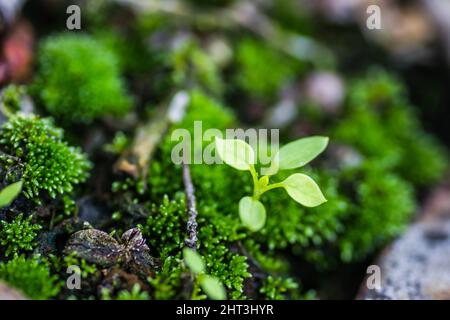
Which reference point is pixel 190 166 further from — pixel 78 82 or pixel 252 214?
pixel 78 82

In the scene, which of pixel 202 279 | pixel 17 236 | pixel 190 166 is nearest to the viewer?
pixel 202 279

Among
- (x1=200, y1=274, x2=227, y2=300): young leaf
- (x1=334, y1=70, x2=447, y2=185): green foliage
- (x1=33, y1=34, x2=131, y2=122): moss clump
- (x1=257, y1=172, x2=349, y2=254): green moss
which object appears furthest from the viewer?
(x1=334, y1=70, x2=447, y2=185): green foliage

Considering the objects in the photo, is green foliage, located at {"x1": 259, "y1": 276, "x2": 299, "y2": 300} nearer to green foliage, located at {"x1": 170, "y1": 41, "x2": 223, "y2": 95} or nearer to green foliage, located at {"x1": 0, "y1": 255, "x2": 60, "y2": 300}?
green foliage, located at {"x1": 0, "y1": 255, "x2": 60, "y2": 300}

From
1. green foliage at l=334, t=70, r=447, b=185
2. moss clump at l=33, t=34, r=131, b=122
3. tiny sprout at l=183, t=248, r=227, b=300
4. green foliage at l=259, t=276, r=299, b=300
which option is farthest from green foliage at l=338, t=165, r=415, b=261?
moss clump at l=33, t=34, r=131, b=122

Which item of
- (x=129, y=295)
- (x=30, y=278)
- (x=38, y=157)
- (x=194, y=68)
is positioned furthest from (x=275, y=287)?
(x=194, y=68)

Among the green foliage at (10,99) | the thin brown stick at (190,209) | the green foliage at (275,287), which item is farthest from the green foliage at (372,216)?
the green foliage at (10,99)
